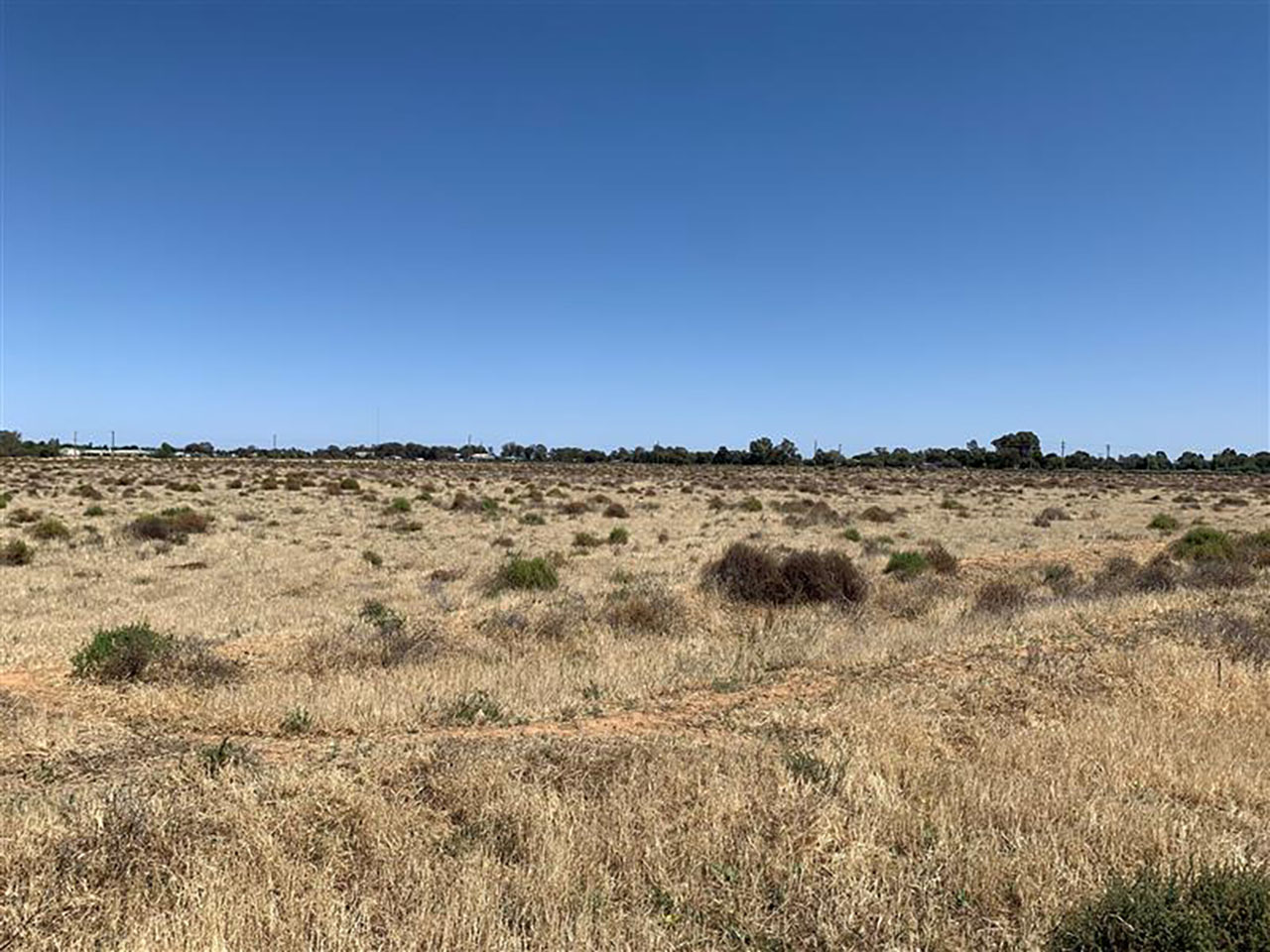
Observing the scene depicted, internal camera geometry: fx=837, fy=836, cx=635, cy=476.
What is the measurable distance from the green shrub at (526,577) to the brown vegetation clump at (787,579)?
3.15 metres

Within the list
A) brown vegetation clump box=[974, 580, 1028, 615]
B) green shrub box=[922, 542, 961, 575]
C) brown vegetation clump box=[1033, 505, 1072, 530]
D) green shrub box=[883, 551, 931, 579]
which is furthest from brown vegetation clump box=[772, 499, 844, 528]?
brown vegetation clump box=[974, 580, 1028, 615]

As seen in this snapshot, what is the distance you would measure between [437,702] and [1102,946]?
20.0ft

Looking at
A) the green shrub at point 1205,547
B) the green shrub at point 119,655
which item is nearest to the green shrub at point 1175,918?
the green shrub at point 119,655

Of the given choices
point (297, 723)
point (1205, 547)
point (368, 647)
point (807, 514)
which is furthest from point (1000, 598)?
point (807, 514)

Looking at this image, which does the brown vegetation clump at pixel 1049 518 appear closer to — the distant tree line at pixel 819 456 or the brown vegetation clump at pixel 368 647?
the brown vegetation clump at pixel 368 647

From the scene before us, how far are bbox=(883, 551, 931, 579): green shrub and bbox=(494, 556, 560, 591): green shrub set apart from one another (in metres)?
7.51

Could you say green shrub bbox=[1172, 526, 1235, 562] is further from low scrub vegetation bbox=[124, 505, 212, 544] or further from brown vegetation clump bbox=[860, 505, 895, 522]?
low scrub vegetation bbox=[124, 505, 212, 544]

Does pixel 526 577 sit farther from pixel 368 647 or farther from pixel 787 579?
pixel 368 647

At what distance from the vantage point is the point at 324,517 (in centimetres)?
3120

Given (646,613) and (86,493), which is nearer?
(646,613)

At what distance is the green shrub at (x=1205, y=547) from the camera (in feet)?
65.4

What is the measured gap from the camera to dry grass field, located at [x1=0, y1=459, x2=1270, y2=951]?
400cm

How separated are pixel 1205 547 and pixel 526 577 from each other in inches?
654

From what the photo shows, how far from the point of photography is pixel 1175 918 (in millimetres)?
3434
